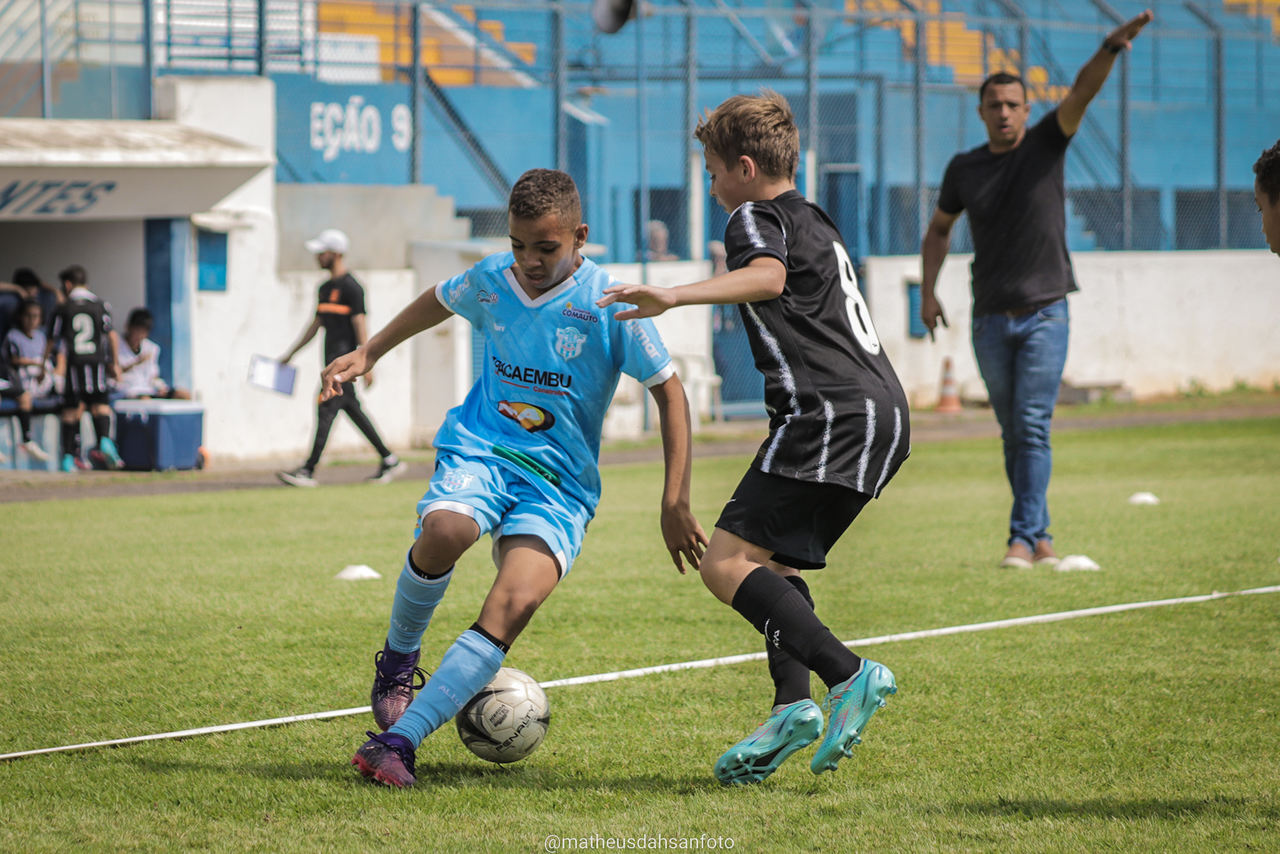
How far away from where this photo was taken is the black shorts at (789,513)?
398 centimetres

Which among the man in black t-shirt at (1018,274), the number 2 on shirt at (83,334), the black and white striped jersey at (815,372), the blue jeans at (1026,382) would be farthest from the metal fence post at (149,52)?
the black and white striped jersey at (815,372)

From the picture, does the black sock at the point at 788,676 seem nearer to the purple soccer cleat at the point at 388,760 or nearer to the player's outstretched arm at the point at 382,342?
the purple soccer cleat at the point at 388,760

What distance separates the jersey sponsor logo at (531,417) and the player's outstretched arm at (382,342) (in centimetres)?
37

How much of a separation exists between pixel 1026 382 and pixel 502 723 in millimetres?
4259

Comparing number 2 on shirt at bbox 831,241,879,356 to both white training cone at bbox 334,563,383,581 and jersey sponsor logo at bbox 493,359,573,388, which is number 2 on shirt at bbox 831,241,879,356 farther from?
white training cone at bbox 334,563,383,581

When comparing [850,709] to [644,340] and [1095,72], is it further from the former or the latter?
[1095,72]

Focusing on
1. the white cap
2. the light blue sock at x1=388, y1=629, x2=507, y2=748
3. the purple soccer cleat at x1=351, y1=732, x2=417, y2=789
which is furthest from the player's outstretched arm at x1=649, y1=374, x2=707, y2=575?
the white cap

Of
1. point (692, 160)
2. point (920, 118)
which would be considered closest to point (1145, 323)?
point (920, 118)

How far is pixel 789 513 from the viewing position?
4.00 meters

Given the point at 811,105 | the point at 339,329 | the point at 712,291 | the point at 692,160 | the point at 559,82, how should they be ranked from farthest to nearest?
the point at 811,105 → the point at 692,160 → the point at 559,82 → the point at 339,329 → the point at 712,291

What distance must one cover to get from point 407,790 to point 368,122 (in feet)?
50.4

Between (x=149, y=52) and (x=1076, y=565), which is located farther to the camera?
(x=149, y=52)

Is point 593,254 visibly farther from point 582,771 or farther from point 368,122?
point 582,771

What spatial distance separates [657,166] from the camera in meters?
20.7
